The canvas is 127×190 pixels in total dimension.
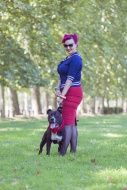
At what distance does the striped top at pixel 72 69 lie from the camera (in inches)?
343

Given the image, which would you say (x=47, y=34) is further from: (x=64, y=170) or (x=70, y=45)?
(x=64, y=170)

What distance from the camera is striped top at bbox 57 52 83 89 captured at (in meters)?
8.72

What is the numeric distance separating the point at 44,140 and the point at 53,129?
53 centimetres

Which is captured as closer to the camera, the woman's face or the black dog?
the black dog

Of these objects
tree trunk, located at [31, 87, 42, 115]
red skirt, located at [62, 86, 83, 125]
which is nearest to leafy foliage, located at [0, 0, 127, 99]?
tree trunk, located at [31, 87, 42, 115]

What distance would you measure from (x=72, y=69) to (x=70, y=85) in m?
0.29

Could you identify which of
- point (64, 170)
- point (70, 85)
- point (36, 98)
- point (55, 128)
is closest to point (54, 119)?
point (55, 128)

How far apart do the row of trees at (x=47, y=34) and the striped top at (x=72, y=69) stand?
894 centimetres

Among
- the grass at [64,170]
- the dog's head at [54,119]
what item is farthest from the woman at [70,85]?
the grass at [64,170]

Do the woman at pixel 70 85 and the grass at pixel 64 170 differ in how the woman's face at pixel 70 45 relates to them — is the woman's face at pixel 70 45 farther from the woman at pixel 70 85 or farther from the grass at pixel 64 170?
the grass at pixel 64 170

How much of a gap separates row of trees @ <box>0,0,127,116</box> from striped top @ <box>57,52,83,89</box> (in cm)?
894

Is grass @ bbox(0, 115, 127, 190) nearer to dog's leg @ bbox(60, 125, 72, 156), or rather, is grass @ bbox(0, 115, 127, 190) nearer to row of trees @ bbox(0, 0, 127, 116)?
dog's leg @ bbox(60, 125, 72, 156)

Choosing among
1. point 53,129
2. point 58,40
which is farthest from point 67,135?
point 58,40

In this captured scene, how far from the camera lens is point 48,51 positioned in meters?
23.1
